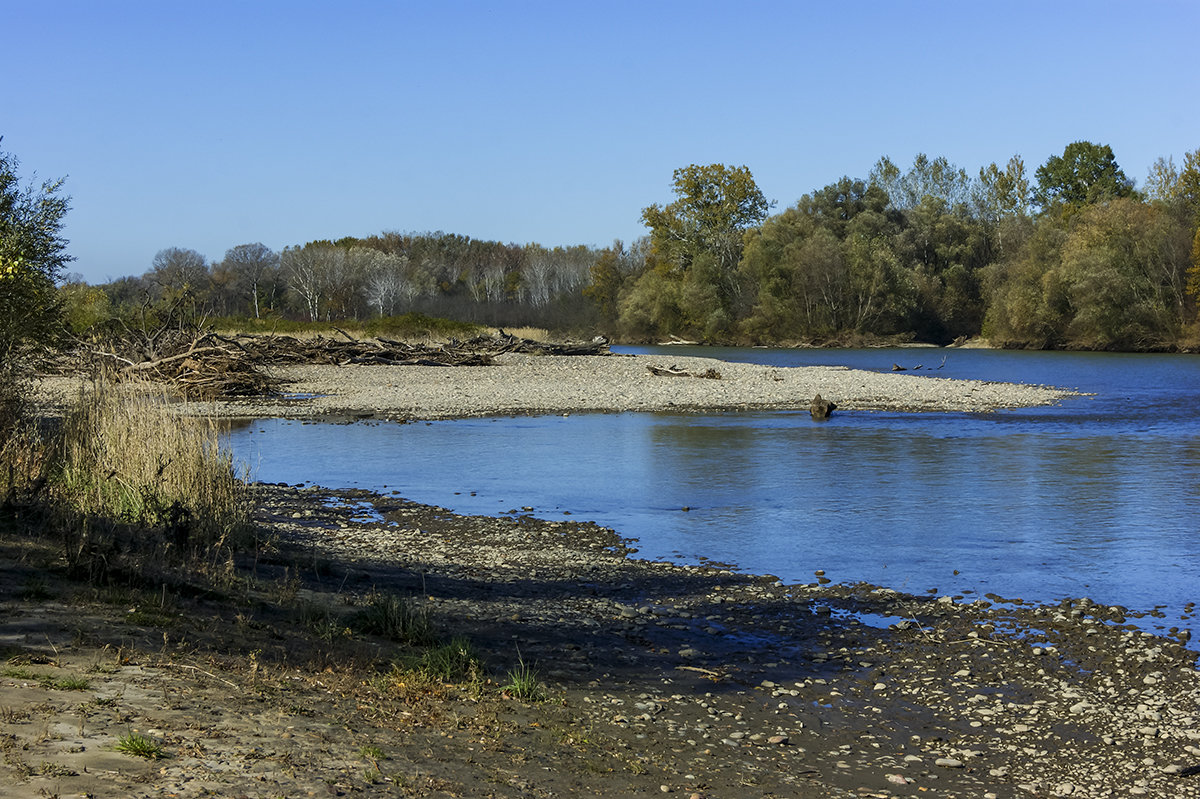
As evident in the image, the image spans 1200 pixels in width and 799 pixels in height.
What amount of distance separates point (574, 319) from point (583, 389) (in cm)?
7444

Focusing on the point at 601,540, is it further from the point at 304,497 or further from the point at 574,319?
the point at 574,319

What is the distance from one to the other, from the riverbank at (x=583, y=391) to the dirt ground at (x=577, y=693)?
20558mm

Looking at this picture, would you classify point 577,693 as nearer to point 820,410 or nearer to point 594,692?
point 594,692

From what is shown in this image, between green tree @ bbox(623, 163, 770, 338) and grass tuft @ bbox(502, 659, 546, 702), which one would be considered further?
Result: green tree @ bbox(623, 163, 770, 338)

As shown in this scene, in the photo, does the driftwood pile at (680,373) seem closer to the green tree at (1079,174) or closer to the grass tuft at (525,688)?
the grass tuft at (525,688)

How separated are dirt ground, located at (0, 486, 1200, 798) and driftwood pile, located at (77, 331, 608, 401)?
25.0 ft

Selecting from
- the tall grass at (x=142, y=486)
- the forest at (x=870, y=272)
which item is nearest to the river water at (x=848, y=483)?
the tall grass at (x=142, y=486)

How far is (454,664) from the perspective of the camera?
23.4 feet

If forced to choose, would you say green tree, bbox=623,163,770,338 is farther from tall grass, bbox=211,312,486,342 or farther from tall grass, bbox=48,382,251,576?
tall grass, bbox=48,382,251,576

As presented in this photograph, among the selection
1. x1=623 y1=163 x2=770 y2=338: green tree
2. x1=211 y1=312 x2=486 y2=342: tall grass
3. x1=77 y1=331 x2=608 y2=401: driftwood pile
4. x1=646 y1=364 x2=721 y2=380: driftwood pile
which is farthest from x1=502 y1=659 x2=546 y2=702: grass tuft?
x1=623 y1=163 x2=770 y2=338: green tree

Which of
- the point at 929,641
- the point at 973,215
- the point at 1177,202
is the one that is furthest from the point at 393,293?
the point at 929,641

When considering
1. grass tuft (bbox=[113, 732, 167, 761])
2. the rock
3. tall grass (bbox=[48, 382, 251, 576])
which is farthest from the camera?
the rock

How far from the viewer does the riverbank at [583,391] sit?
31375 mm

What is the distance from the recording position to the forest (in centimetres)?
7450
